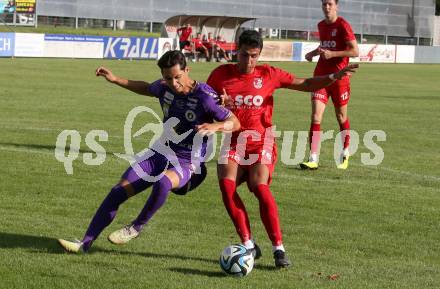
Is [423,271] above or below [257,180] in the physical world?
below

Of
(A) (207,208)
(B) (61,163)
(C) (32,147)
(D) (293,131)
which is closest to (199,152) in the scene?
(A) (207,208)

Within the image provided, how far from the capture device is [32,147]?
13.8 meters

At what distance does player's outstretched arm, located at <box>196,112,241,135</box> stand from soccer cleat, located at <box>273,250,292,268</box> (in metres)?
1.06

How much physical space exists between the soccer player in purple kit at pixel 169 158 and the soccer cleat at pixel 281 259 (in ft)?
3.49

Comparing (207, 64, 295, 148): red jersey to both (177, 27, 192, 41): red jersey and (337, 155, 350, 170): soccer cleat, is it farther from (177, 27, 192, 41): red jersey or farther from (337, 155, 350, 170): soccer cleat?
(177, 27, 192, 41): red jersey

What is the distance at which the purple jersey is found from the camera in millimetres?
7570

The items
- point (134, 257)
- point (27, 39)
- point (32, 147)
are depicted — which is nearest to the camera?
point (134, 257)

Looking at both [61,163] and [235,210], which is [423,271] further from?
[61,163]

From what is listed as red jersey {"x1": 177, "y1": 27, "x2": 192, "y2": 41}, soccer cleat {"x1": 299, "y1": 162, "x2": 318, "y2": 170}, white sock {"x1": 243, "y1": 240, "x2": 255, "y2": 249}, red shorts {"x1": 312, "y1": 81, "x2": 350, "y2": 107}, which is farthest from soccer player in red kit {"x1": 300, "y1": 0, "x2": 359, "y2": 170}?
red jersey {"x1": 177, "y1": 27, "x2": 192, "y2": 41}

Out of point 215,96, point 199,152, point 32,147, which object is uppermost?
point 215,96

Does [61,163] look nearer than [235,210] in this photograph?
No

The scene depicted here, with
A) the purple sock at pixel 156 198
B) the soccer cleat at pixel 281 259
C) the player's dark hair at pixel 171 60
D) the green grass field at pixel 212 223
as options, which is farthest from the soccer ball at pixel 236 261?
the player's dark hair at pixel 171 60

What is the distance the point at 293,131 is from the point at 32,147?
563 cm

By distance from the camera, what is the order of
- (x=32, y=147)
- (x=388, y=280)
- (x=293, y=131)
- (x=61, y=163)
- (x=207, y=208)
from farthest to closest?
1. (x=293, y=131)
2. (x=32, y=147)
3. (x=61, y=163)
4. (x=207, y=208)
5. (x=388, y=280)
